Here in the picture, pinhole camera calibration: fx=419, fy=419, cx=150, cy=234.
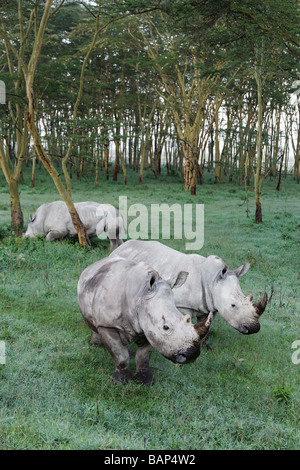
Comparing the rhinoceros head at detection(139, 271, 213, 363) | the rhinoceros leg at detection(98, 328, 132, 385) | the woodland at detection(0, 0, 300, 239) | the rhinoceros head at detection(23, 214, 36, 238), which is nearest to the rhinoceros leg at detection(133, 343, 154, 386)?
the rhinoceros leg at detection(98, 328, 132, 385)

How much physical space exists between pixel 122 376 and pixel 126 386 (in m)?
0.16

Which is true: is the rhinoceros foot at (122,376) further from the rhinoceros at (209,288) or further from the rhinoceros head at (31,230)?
the rhinoceros head at (31,230)

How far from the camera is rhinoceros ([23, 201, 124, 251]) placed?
413 inches

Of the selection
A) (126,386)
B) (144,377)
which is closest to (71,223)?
(144,377)

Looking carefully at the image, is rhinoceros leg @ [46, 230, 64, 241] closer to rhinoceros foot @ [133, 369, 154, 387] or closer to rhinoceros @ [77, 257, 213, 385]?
rhinoceros @ [77, 257, 213, 385]

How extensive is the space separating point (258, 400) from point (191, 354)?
3.88 ft

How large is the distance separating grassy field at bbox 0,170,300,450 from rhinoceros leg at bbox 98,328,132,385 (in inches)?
4.4

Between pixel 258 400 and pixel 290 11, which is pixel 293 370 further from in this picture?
pixel 290 11

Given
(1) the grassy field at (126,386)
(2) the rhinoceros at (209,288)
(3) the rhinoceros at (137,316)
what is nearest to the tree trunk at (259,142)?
(1) the grassy field at (126,386)

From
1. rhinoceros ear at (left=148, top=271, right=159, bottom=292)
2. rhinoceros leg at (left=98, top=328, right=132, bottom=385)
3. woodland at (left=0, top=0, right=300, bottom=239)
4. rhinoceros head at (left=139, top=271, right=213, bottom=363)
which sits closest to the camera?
rhinoceros head at (left=139, top=271, right=213, bottom=363)

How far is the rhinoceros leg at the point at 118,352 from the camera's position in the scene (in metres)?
4.35

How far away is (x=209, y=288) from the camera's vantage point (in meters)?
5.10

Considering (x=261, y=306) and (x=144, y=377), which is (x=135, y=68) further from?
(x=144, y=377)

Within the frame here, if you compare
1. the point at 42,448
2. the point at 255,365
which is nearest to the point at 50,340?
the point at 42,448
